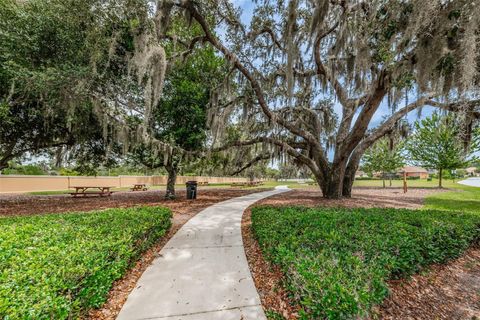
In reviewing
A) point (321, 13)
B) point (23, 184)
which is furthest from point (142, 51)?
point (23, 184)

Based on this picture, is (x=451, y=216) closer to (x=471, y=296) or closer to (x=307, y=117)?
(x=471, y=296)

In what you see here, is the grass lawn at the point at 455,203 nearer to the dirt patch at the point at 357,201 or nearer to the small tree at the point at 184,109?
the dirt patch at the point at 357,201

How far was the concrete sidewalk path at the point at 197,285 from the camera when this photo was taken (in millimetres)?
2045

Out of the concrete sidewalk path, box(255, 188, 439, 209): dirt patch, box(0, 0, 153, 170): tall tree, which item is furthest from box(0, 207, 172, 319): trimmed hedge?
box(255, 188, 439, 209): dirt patch

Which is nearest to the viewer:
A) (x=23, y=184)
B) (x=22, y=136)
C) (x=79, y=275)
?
(x=79, y=275)

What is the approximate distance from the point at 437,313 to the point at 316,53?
24.1ft

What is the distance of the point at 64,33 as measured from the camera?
6.17 meters

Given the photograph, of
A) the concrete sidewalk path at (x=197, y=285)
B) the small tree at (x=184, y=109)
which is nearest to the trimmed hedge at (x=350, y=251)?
the concrete sidewalk path at (x=197, y=285)

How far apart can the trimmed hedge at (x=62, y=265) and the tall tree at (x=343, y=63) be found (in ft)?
19.5

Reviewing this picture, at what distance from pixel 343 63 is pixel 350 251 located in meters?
7.91

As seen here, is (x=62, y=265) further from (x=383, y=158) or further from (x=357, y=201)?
(x=383, y=158)

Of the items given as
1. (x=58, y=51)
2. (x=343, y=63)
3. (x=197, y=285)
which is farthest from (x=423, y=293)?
(x=58, y=51)

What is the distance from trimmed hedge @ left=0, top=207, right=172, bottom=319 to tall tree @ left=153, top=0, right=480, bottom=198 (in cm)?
594

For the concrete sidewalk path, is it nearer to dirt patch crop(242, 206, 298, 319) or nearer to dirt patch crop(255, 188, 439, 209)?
dirt patch crop(242, 206, 298, 319)
